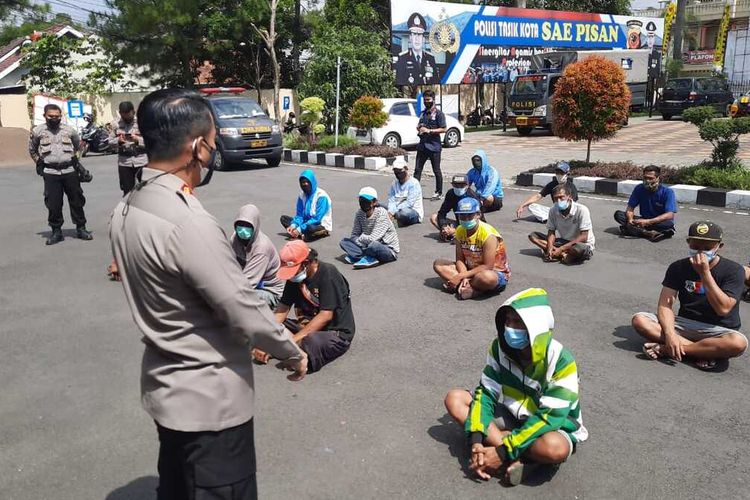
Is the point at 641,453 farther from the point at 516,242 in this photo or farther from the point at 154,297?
the point at 516,242

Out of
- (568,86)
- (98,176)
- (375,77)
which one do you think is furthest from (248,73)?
(568,86)

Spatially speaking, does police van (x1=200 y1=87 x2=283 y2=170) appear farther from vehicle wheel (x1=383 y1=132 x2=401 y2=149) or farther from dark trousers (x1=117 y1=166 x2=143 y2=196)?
dark trousers (x1=117 y1=166 x2=143 y2=196)

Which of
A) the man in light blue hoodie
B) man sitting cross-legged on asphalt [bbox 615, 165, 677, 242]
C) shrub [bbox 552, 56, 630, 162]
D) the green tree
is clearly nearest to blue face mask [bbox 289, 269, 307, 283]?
man sitting cross-legged on asphalt [bbox 615, 165, 677, 242]

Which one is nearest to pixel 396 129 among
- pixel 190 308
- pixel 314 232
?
pixel 314 232

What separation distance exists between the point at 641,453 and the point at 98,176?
15555 millimetres

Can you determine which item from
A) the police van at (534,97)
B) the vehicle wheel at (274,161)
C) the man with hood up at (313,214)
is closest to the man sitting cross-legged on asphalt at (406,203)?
the man with hood up at (313,214)

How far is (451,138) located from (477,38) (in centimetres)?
869

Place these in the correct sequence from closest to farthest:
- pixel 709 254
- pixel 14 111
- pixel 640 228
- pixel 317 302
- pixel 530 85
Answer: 1. pixel 709 254
2. pixel 317 302
3. pixel 640 228
4. pixel 530 85
5. pixel 14 111

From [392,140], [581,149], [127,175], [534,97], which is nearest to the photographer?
[127,175]

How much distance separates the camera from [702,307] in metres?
5.06

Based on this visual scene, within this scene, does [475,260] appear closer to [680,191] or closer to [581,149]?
[680,191]

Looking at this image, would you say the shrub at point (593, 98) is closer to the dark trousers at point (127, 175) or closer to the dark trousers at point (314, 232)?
the dark trousers at point (314, 232)

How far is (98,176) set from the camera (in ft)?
54.8

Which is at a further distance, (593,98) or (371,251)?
(593,98)
